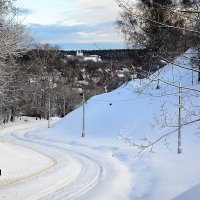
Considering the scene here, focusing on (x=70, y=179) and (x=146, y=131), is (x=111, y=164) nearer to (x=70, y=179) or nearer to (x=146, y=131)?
(x=70, y=179)

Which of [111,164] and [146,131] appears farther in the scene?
[146,131]

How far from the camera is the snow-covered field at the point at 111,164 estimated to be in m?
18.7

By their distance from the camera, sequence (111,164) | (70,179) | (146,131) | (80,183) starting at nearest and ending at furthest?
(80,183) < (70,179) < (111,164) < (146,131)

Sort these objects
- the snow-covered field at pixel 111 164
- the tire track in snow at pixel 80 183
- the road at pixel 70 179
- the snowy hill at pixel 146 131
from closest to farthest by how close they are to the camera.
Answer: the tire track in snow at pixel 80 183 < the road at pixel 70 179 < the snow-covered field at pixel 111 164 < the snowy hill at pixel 146 131

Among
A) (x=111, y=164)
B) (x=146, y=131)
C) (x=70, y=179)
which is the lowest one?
(x=111, y=164)

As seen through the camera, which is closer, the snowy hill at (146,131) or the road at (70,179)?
the road at (70,179)

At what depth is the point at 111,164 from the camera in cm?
2862

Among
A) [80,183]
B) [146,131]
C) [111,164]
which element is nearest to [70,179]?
[80,183]

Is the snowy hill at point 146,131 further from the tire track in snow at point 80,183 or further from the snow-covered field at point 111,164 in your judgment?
the tire track in snow at point 80,183

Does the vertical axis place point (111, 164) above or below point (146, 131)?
below

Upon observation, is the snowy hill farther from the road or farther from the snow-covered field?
the road

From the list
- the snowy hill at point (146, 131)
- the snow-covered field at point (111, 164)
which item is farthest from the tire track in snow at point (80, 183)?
the snowy hill at point (146, 131)

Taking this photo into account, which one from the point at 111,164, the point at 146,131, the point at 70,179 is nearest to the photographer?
the point at 70,179

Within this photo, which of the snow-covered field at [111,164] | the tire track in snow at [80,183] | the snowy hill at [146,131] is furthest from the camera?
the snowy hill at [146,131]
